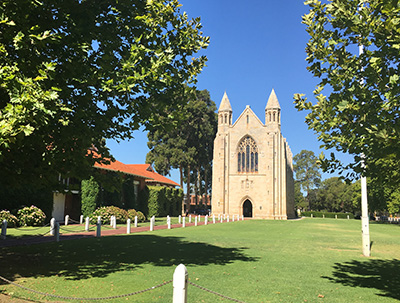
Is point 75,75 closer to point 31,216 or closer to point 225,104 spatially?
point 31,216

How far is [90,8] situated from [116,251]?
30.3 feet

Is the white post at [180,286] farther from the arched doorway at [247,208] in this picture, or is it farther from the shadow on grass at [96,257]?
the arched doorway at [247,208]

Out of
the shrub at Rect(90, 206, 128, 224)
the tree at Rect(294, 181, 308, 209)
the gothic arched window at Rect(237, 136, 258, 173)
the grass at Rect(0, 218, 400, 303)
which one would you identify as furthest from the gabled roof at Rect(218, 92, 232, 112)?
the tree at Rect(294, 181, 308, 209)

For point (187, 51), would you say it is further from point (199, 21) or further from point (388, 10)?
point (388, 10)

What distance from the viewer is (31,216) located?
22938 millimetres

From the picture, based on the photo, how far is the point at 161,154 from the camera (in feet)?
188

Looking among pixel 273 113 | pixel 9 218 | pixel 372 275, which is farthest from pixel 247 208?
pixel 372 275

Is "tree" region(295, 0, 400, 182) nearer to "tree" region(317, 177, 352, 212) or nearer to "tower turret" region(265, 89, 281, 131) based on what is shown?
"tower turret" region(265, 89, 281, 131)

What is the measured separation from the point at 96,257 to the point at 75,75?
6.87 meters

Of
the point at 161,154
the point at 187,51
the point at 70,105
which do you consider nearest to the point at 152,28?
the point at 187,51

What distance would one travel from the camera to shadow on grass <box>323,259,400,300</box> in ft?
27.2

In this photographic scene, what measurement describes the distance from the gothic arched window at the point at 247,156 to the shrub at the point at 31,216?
129ft

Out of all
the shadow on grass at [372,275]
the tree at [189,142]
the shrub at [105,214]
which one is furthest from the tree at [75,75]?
the tree at [189,142]

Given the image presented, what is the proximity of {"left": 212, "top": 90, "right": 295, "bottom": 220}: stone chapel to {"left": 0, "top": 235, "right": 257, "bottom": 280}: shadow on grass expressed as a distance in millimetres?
41136
